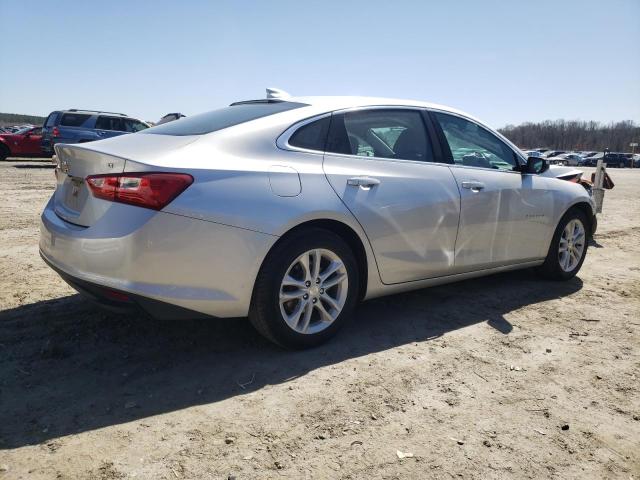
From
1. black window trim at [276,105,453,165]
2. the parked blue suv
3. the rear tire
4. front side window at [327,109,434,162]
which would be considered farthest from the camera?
the parked blue suv

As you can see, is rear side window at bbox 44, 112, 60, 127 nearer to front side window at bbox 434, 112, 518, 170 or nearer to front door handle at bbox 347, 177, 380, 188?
front side window at bbox 434, 112, 518, 170

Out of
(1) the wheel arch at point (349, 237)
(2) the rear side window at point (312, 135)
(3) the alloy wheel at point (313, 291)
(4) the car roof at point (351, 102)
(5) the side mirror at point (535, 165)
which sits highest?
(4) the car roof at point (351, 102)

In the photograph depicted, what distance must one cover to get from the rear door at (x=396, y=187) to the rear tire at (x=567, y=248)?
1619 millimetres

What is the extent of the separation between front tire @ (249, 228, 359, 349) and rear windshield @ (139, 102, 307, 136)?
2.85 feet

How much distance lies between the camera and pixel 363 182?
343 cm

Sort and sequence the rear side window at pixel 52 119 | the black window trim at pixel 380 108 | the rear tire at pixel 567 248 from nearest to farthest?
the black window trim at pixel 380 108 → the rear tire at pixel 567 248 → the rear side window at pixel 52 119

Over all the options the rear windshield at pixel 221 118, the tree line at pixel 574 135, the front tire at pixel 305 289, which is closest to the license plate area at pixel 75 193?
the rear windshield at pixel 221 118

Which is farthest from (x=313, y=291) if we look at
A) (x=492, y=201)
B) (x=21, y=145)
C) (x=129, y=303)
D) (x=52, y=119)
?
(x=21, y=145)

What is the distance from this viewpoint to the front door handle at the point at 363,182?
11.1 ft

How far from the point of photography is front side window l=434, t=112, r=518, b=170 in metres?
4.20

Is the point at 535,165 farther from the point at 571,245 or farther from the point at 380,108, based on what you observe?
the point at 380,108

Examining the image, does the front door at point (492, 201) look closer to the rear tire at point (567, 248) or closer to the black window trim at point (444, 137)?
the black window trim at point (444, 137)

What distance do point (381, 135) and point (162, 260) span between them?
189 centimetres

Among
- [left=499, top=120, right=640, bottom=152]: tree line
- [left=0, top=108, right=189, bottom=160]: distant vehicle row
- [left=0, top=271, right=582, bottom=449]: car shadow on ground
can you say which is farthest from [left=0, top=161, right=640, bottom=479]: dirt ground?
[left=499, top=120, right=640, bottom=152]: tree line
